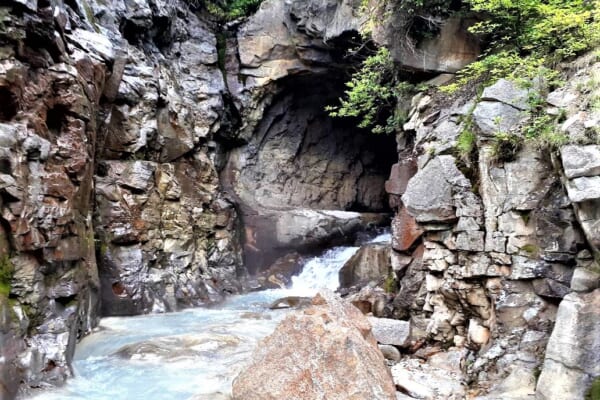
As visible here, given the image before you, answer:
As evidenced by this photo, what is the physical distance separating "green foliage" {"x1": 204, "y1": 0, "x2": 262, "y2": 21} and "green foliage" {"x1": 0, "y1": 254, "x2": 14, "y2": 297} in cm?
1372

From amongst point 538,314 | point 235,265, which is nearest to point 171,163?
point 235,265

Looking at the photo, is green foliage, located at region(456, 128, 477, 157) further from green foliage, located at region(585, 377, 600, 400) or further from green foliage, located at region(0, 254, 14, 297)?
green foliage, located at region(0, 254, 14, 297)

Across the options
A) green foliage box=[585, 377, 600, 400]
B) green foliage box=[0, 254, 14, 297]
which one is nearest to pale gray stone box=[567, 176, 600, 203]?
green foliage box=[585, 377, 600, 400]

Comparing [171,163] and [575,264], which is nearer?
[575,264]

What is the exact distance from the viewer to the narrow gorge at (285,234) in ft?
16.3

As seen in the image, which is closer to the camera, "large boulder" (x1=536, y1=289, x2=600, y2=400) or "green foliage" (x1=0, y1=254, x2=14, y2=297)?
"large boulder" (x1=536, y1=289, x2=600, y2=400)

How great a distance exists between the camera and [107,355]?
7.48 meters

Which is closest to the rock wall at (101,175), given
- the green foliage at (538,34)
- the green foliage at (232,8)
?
the green foliage at (232,8)

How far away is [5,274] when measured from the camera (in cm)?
598

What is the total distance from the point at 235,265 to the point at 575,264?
36.2 feet

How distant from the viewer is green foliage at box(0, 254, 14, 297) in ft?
19.4

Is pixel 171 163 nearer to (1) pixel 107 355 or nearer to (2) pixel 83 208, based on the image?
(2) pixel 83 208

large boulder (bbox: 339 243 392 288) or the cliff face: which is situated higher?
the cliff face

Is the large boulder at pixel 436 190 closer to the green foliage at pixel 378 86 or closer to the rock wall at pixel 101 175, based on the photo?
the green foliage at pixel 378 86
